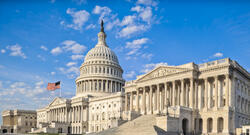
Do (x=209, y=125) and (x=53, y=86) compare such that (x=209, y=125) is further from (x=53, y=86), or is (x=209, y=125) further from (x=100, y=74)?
(x=100, y=74)

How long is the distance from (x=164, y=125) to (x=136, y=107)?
2727cm

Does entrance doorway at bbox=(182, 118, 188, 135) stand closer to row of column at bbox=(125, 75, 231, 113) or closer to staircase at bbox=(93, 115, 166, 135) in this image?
row of column at bbox=(125, 75, 231, 113)

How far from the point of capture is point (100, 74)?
143 metres

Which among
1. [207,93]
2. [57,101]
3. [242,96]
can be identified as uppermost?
[207,93]

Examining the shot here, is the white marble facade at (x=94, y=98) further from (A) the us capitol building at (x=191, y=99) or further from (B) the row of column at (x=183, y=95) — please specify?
(B) the row of column at (x=183, y=95)

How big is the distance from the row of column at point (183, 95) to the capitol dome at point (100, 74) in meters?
50.0

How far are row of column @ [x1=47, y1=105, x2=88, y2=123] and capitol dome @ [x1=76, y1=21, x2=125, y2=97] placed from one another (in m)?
9.75

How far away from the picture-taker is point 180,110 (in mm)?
71500

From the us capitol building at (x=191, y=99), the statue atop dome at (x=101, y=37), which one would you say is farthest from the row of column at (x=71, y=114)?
the statue atop dome at (x=101, y=37)

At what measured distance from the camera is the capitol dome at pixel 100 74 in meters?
141

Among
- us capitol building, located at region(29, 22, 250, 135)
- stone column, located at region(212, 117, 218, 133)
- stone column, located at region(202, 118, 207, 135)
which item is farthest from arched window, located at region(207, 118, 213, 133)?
stone column, located at region(212, 117, 218, 133)

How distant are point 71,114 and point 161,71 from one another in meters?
61.2

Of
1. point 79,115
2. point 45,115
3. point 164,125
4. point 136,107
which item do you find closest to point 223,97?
point 164,125

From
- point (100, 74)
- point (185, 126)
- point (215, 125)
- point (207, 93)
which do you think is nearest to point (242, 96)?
point (207, 93)
